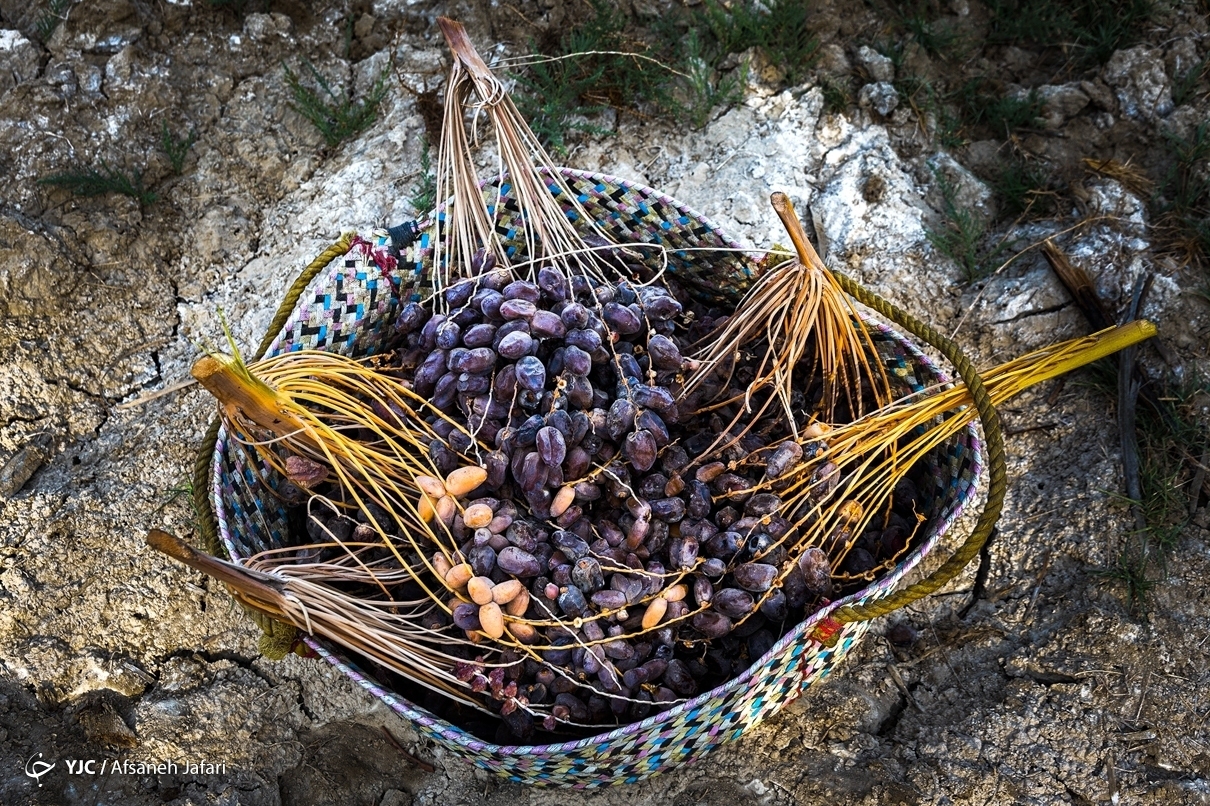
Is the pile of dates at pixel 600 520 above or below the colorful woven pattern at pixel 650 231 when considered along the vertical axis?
below

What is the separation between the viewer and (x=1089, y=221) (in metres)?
2.48

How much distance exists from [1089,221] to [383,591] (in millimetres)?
2081

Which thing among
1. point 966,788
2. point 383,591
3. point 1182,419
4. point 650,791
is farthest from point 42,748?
point 1182,419

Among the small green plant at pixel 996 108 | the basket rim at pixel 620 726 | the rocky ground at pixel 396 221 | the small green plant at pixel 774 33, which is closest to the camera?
the basket rim at pixel 620 726

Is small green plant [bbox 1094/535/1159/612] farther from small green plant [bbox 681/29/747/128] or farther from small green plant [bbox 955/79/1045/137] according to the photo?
small green plant [bbox 681/29/747/128]

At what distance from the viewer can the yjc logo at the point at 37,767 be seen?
1.87 m

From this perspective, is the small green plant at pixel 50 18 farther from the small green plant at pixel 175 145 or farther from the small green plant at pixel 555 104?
the small green plant at pixel 555 104

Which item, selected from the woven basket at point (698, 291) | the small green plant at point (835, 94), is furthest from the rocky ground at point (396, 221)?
the woven basket at point (698, 291)

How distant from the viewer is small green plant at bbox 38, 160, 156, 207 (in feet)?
8.39

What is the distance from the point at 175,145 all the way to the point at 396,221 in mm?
737

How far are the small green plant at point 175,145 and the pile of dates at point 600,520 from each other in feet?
4.00

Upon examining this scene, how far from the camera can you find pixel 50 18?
2.76 metres

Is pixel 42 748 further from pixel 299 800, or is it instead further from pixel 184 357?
pixel 184 357

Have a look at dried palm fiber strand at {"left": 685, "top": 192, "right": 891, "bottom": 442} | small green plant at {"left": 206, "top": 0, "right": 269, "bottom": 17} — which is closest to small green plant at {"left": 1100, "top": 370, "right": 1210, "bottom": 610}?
dried palm fiber strand at {"left": 685, "top": 192, "right": 891, "bottom": 442}
